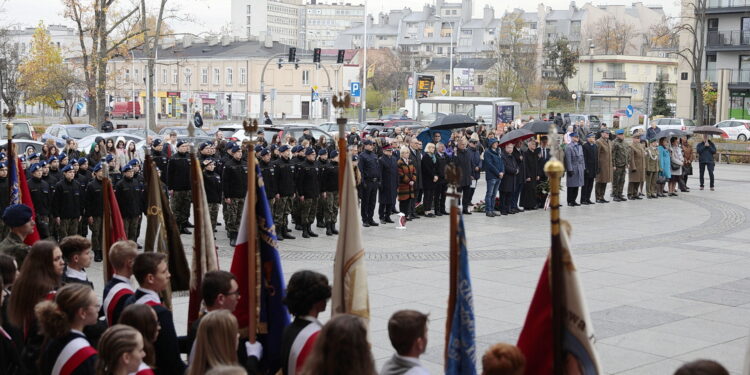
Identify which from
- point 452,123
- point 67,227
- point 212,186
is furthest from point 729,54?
point 67,227

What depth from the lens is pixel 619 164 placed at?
2547 cm

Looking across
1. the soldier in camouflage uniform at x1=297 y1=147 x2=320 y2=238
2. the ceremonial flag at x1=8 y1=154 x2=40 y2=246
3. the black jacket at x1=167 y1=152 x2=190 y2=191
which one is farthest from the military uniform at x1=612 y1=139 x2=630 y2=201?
the ceremonial flag at x1=8 y1=154 x2=40 y2=246

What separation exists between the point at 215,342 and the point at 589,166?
20253 mm

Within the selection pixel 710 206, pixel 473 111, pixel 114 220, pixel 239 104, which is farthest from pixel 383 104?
pixel 114 220

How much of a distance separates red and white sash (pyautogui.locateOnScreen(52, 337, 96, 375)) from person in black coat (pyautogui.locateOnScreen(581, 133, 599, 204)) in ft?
65.7

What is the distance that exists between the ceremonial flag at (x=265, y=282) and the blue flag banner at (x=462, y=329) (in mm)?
1752

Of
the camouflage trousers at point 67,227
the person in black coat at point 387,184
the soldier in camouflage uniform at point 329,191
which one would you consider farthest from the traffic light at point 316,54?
the camouflage trousers at point 67,227

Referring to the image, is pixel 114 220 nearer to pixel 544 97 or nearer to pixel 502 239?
pixel 502 239

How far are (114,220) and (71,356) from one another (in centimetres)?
369

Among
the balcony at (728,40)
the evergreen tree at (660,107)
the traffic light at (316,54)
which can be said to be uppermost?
the balcony at (728,40)

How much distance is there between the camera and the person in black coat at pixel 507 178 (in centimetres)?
2184

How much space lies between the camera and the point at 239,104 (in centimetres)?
9338

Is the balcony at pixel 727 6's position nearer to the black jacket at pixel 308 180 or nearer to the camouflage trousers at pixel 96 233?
the black jacket at pixel 308 180

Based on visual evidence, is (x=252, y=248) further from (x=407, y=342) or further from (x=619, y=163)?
(x=619, y=163)
